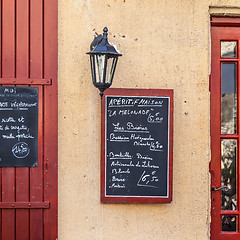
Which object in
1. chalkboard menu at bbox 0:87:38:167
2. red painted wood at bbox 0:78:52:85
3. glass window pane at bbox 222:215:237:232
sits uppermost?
red painted wood at bbox 0:78:52:85

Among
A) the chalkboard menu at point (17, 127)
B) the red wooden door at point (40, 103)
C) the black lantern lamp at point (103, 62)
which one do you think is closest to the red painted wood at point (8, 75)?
the red wooden door at point (40, 103)

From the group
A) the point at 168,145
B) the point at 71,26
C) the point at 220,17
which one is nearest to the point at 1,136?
the point at 71,26

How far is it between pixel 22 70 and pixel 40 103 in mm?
389

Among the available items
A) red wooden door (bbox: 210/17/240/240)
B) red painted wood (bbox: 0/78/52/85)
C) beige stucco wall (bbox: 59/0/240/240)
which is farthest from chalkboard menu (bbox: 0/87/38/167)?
red wooden door (bbox: 210/17/240/240)

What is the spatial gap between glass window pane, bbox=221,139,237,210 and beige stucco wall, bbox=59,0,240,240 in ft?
0.79

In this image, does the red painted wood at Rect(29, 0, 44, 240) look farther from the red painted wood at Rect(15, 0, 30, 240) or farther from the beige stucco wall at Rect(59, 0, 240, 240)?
the beige stucco wall at Rect(59, 0, 240, 240)

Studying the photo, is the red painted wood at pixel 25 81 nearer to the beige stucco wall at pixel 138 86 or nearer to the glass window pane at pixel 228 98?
the beige stucco wall at pixel 138 86

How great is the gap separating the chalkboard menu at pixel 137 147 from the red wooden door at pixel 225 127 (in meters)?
0.55

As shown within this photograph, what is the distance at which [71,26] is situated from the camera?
13.0 ft

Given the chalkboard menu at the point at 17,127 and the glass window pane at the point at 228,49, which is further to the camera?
the glass window pane at the point at 228,49

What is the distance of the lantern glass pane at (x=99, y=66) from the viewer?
358cm

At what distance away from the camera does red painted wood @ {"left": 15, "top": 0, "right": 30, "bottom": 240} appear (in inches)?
155

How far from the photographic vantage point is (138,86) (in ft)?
13.1

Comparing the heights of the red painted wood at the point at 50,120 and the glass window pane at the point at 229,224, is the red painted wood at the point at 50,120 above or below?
above
